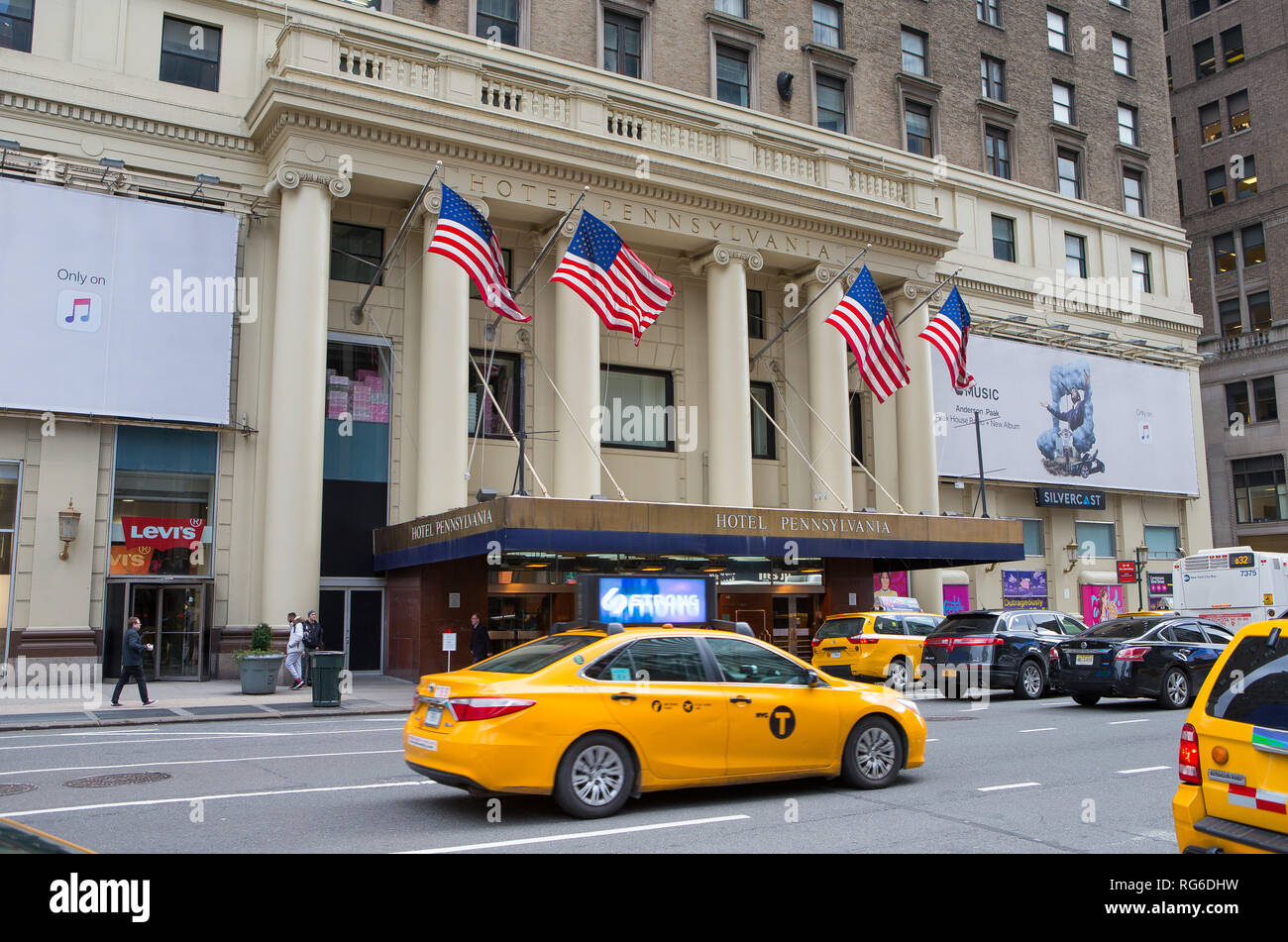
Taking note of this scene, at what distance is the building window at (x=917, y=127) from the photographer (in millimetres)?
38688

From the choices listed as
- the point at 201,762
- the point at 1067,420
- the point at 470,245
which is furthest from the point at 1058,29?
the point at 201,762

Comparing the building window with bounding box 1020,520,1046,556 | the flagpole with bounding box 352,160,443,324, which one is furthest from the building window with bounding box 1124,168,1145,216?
the flagpole with bounding box 352,160,443,324

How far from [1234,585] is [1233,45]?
40051 millimetres

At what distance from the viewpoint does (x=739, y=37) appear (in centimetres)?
3466

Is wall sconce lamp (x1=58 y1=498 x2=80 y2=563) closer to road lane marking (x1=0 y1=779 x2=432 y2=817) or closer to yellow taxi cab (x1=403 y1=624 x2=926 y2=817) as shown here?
road lane marking (x1=0 y1=779 x2=432 y2=817)

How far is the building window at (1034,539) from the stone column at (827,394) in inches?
424

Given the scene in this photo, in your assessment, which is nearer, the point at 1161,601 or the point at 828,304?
the point at 828,304

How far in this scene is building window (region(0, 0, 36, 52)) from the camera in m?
24.1

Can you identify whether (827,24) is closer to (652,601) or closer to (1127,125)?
(1127,125)

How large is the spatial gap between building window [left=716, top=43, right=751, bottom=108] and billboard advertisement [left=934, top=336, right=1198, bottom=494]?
37.8 ft

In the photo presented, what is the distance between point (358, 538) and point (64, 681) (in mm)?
7176

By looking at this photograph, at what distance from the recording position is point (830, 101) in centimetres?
3684

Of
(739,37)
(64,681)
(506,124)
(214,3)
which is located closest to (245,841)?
(64,681)
